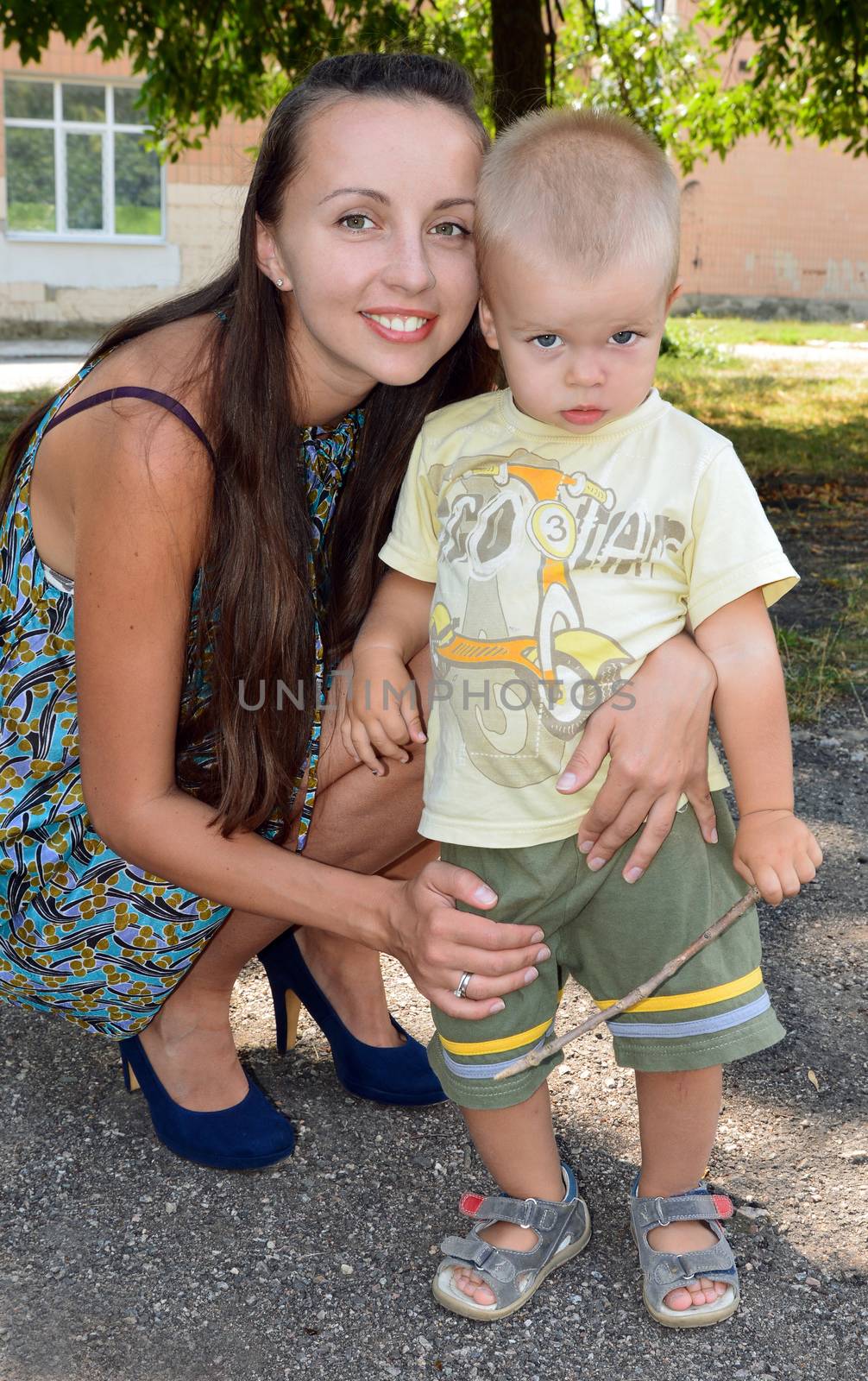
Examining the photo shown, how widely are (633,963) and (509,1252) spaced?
391 mm

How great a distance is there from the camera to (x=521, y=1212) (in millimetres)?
1684

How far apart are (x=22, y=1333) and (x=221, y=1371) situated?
25cm

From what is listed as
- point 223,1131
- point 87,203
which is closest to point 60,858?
point 223,1131

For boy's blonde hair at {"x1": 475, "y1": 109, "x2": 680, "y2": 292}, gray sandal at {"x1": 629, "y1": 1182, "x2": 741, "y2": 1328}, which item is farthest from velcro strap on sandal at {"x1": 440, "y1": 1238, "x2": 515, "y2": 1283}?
boy's blonde hair at {"x1": 475, "y1": 109, "x2": 680, "y2": 292}

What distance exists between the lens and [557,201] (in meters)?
1.55

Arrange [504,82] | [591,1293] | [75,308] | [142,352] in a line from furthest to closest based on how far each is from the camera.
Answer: [75,308], [504,82], [142,352], [591,1293]

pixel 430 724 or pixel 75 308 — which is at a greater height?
pixel 430 724

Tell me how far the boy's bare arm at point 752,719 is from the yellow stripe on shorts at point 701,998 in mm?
140

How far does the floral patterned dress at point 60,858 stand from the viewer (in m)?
1.90

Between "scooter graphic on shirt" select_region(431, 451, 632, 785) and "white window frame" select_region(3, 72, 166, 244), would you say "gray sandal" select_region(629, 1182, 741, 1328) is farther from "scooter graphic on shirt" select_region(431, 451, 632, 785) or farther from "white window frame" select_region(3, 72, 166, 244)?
"white window frame" select_region(3, 72, 166, 244)

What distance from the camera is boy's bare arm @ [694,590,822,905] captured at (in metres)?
1.55

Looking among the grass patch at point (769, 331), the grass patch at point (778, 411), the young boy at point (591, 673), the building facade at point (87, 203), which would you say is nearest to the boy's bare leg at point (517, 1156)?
the young boy at point (591, 673)

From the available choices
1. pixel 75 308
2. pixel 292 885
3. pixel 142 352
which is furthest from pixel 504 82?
pixel 75 308

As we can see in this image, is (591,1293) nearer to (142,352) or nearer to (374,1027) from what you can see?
(374,1027)
